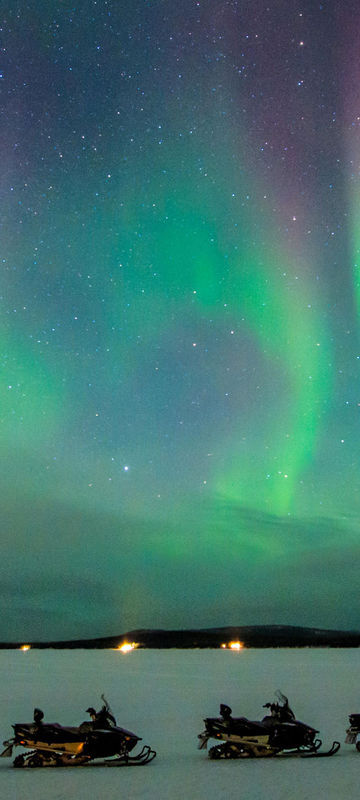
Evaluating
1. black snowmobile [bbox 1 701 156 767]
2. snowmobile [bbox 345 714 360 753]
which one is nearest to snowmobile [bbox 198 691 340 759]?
snowmobile [bbox 345 714 360 753]

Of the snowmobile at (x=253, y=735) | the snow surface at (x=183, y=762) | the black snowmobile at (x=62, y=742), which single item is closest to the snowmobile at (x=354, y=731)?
the snow surface at (x=183, y=762)

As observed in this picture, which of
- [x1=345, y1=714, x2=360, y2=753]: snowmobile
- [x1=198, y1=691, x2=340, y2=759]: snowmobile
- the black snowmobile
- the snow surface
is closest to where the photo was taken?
the snow surface

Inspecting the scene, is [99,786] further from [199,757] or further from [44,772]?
[199,757]

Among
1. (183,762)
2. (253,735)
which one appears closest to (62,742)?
(183,762)

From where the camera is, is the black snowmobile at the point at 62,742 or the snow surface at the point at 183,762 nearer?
the snow surface at the point at 183,762

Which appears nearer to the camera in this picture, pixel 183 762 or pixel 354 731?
pixel 183 762

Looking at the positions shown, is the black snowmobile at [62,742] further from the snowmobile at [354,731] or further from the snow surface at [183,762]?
the snowmobile at [354,731]

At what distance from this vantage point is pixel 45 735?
58.6 feet

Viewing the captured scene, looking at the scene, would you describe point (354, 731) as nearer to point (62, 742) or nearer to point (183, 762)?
point (183, 762)

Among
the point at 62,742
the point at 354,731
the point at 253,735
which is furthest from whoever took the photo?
the point at 354,731

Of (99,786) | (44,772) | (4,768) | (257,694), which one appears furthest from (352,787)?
(257,694)

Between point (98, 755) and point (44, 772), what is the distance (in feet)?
4.33

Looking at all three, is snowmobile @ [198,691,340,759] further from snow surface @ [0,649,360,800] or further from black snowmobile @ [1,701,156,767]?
black snowmobile @ [1,701,156,767]

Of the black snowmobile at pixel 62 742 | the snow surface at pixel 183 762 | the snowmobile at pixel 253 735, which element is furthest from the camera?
the snowmobile at pixel 253 735
